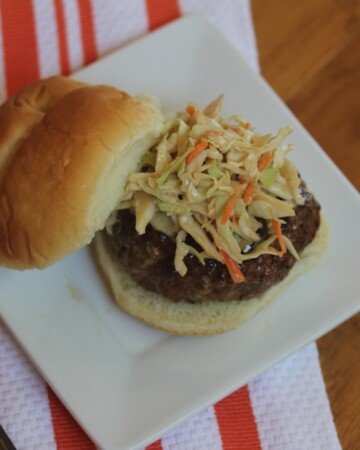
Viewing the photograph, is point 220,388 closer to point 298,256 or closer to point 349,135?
point 298,256

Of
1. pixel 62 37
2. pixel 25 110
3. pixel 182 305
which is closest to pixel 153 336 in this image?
pixel 182 305

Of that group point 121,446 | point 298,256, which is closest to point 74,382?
point 121,446

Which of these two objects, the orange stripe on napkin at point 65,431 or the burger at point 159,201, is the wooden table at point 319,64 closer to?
the burger at point 159,201

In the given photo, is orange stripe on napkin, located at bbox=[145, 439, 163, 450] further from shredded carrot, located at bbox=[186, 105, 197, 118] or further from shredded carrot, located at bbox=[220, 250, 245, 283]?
shredded carrot, located at bbox=[186, 105, 197, 118]

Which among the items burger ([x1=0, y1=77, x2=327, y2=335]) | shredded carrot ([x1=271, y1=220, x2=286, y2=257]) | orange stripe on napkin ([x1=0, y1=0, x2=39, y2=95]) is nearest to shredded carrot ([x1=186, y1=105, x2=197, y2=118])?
burger ([x1=0, y1=77, x2=327, y2=335])

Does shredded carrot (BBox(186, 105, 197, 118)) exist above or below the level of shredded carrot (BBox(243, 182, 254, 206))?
above

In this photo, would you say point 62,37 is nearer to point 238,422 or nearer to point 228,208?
point 228,208
